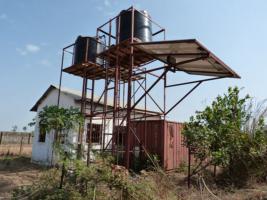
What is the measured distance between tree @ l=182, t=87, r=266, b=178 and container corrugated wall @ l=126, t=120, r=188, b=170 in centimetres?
268

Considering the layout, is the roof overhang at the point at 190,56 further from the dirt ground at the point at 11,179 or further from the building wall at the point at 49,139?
the building wall at the point at 49,139

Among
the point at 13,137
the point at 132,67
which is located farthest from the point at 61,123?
the point at 13,137

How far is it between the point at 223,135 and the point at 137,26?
18.9ft

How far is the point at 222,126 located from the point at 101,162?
470 cm

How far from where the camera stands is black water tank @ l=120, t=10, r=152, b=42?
1056 centimetres

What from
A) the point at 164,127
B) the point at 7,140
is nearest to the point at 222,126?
the point at 164,127

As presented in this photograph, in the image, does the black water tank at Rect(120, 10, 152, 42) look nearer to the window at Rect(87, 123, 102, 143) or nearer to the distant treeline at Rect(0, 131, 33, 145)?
the window at Rect(87, 123, 102, 143)

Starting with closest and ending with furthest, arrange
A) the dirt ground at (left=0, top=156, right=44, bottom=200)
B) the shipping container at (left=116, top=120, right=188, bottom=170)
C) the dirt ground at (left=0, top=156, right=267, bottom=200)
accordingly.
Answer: the dirt ground at (left=0, top=156, right=267, bottom=200) → the dirt ground at (left=0, top=156, right=44, bottom=200) → the shipping container at (left=116, top=120, right=188, bottom=170)

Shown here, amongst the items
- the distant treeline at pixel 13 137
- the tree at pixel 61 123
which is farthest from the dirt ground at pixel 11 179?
the distant treeline at pixel 13 137

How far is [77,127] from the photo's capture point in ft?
25.9

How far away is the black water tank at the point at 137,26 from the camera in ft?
34.7

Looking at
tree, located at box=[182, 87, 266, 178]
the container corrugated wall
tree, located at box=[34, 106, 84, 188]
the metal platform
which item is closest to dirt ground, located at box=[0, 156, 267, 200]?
tree, located at box=[182, 87, 266, 178]

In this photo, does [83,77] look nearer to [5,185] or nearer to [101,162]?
[5,185]

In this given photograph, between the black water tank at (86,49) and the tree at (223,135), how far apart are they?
6.37 m
